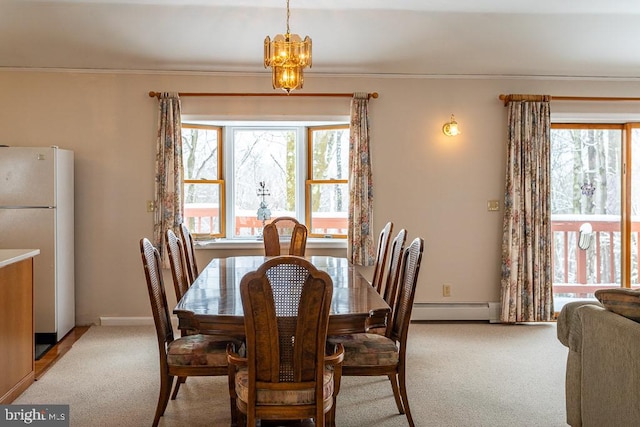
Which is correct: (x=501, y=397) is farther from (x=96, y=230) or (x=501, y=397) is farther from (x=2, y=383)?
(x=96, y=230)

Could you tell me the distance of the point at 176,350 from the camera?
2.84m

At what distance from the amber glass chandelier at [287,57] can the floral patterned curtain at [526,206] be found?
2800 millimetres

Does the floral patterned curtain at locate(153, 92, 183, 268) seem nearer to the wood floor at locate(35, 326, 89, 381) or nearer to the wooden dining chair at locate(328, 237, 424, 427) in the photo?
the wood floor at locate(35, 326, 89, 381)

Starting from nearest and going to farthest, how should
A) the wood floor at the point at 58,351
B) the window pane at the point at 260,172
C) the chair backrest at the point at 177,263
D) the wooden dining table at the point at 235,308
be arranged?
the wooden dining table at the point at 235,308
the chair backrest at the point at 177,263
the wood floor at the point at 58,351
the window pane at the point at 260,172

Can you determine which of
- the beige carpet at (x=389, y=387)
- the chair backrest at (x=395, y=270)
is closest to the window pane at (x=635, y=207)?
the beige carpet at (x=389, y=387)

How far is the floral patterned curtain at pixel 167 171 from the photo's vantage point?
5125 millimetres

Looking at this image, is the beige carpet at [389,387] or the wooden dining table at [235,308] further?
the beige carpet at [389,387]

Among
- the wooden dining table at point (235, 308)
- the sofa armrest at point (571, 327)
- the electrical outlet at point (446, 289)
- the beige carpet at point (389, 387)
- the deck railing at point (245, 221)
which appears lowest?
the beige carpet at point (389, 387)

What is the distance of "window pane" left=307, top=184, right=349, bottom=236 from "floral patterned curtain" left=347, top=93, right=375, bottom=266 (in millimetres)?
526

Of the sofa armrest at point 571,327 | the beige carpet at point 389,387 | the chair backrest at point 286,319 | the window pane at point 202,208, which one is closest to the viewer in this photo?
the chair backrest at point 286,319

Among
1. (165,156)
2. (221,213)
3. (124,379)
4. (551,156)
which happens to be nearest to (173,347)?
(124,379)

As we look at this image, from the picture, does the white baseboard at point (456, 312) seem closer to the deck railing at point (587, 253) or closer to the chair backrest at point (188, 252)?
the deck railing at point (587, 253)

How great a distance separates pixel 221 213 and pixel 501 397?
139 inches

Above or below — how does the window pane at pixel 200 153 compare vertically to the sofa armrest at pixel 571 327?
above
